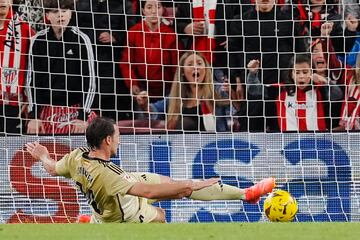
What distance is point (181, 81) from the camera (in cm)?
1285

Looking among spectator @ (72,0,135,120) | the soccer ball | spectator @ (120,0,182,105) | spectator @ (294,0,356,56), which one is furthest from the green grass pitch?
spectator @ (294,0,356,56)

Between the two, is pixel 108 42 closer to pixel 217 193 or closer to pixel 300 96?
pixel 300 96

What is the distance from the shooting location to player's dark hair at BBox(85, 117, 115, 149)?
29.2ft

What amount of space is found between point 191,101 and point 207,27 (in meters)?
0.94

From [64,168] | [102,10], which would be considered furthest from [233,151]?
[64,168]

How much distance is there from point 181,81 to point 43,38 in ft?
5.68

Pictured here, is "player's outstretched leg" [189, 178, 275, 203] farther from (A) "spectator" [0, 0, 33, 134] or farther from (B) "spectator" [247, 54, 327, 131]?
(A) "spectator" [0, 0, 33, 134]

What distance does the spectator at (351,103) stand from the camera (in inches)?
503

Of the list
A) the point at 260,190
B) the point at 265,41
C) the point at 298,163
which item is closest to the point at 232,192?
the point at 260,190

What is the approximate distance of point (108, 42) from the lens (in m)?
12.9

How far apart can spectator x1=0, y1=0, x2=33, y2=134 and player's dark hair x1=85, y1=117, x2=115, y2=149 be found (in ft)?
12.2

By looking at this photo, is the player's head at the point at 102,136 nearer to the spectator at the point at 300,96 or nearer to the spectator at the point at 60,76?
the spectator at the point at 60,76

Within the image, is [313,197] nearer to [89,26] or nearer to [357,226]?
[89,26]

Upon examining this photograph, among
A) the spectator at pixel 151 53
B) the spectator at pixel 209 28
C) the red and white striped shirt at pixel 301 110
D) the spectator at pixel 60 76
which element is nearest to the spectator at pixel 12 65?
the spectator at pixel 60 76
